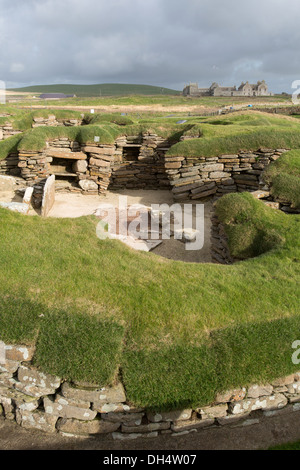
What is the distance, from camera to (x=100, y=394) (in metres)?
4.06

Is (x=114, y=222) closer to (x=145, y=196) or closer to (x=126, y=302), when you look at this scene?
(x=145, y=196)

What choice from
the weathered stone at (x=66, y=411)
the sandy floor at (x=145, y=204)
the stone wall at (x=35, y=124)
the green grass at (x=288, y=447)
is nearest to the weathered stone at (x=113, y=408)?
the weathered stone at (x=66, y=411)

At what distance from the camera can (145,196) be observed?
15.3m

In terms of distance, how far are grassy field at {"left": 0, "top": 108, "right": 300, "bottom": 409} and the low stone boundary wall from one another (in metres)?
0.15

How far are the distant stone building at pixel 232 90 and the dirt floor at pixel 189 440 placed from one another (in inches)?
3433

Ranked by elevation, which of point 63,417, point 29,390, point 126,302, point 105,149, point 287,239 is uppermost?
point 105,149

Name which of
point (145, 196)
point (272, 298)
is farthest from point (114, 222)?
point (272, 298)

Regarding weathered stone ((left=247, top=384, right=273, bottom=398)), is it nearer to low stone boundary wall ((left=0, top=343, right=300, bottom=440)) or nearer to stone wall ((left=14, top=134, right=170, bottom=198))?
low stone boundary wall ((left=0, top=343, right=300, bottom=440))

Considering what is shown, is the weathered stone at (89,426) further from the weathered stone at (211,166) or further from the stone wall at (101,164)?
the stone wall at (101,164)

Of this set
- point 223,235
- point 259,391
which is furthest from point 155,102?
point 259,391

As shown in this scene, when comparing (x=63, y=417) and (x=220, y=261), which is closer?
(x=63, y=417)

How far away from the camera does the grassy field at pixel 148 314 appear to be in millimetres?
4125

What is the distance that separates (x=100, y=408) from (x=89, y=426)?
32 centimetres

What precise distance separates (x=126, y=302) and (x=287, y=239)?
3822 mm
